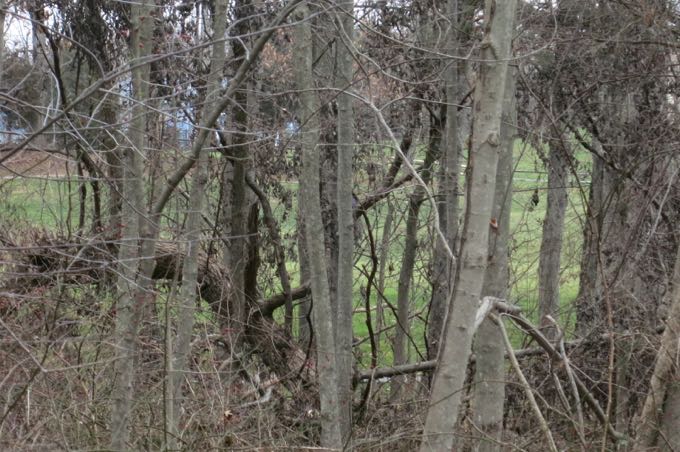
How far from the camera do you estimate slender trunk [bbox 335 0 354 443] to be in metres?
5.98

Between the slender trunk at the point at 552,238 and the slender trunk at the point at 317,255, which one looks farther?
the slender trunk at the point at 552,238

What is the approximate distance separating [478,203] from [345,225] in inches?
134

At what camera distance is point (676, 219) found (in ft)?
24.1

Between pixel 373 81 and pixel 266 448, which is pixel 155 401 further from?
pixel 373 81

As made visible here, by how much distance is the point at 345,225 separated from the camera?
6.24 meters

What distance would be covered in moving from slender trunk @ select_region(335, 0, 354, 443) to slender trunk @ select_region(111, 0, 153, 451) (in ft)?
5.88

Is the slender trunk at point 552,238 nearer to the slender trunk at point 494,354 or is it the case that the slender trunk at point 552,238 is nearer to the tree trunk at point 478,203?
the slender trunk at point 494,354

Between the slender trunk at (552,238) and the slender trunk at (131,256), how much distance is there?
5.66 meters

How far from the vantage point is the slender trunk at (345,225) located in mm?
5984

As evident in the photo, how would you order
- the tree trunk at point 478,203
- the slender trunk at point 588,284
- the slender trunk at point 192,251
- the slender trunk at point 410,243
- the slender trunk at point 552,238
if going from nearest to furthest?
the tree trunk at point 478,203 < the slender trunk at point 192,251 < the slender trunk at point 588,284 < the slender trunk at point 410,243 < the slender trunk at point 552,238

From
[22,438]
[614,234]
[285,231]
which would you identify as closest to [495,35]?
[22,438]

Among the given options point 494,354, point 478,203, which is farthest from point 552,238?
point 478,203

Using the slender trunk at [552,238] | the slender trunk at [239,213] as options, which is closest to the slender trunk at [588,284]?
the slender trunk at [552,238]

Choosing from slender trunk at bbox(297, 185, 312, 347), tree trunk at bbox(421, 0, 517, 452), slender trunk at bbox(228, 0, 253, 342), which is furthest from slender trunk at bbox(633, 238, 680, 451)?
slender trunk at bbox(297, 185, 312, 347)
